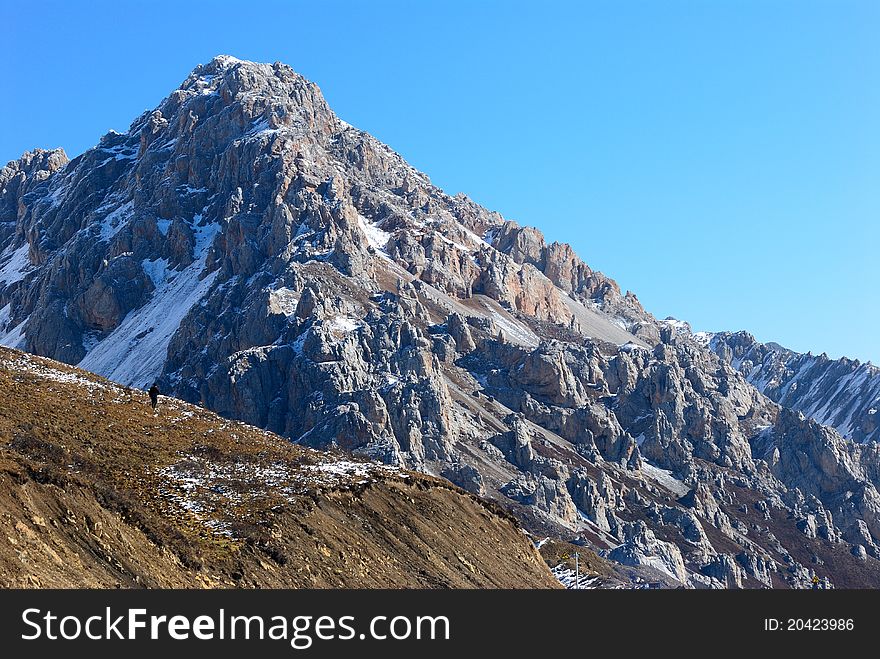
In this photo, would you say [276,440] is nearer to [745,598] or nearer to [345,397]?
[745,598]

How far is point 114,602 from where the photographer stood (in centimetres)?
3109

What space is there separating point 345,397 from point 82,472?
143881 millimetres

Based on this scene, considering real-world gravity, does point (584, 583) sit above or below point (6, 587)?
above

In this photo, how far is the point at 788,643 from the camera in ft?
113

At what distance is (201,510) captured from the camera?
51000 mm

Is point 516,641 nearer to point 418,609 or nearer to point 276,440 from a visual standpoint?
point 418,609

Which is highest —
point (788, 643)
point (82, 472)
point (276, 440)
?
point (276, 440)

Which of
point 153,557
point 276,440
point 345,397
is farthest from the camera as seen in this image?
point 345,397

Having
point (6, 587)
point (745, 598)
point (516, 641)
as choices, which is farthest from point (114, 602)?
point (745, 598)

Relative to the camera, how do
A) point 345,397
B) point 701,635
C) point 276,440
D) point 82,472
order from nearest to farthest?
1. point 701,635
2. point 82,472
3. point 276,440
4. point 345,397

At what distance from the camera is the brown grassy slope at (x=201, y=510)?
40.1m

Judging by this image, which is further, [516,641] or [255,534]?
[255,534]

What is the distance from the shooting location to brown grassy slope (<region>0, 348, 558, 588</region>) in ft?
132

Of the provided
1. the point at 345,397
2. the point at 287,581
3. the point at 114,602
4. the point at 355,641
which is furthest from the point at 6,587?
the point at 345,397
